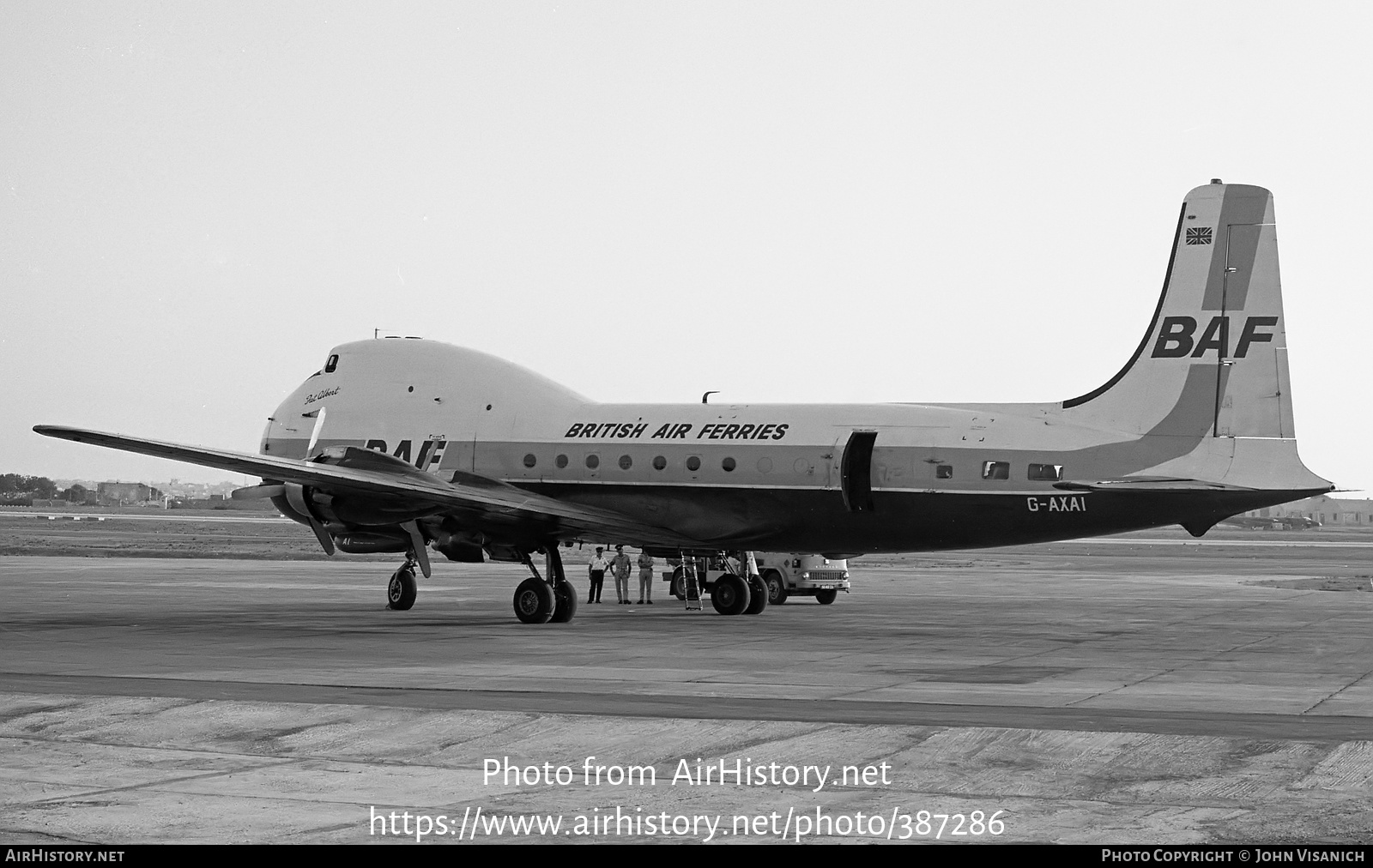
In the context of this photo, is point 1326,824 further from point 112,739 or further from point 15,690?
point 15,690

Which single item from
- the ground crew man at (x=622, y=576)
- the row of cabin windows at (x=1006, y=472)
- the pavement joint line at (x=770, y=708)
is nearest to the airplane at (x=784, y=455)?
the row of cabin windows at (x=1006, y=472)

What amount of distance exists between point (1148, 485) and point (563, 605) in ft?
37.9

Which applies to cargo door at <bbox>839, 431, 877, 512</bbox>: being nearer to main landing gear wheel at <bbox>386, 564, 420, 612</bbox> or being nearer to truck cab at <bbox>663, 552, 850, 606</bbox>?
truck cab at <bbox>663, 552, 850, 606</bbox>

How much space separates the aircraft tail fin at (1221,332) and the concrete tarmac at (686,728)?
13.2 feet

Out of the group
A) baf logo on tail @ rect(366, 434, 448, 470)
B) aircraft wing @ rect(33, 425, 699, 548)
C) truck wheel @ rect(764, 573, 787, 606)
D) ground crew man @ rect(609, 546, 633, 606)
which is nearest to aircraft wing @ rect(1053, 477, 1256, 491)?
aircraft wing @ rect(33, 425, 699, 548)

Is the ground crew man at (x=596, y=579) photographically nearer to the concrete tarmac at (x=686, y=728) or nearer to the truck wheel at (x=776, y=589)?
the truck wheel at (x=776, y=589)

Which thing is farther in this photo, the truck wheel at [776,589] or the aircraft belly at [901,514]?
the truck wheel at [776,589]

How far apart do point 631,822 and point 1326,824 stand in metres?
4.70

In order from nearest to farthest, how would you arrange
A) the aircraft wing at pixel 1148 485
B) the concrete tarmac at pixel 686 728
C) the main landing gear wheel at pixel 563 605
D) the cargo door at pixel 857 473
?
the concrete tarmac at pixel 686 728
the aircraft wing at pixel 1148 485
the cargo door at pixel 857 473
the main landing gear wheel at pixel 563 605

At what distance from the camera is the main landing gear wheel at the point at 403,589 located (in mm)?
32406

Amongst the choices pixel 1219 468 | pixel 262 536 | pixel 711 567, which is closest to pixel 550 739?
pixel 1219 468

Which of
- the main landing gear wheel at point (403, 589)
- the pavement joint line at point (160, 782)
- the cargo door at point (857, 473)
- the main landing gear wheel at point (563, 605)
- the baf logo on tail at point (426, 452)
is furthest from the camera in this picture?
the baf logo on tail at point (426, 452)

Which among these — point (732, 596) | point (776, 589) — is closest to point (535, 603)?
point (732, 596)

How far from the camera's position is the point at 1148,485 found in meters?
26.2
